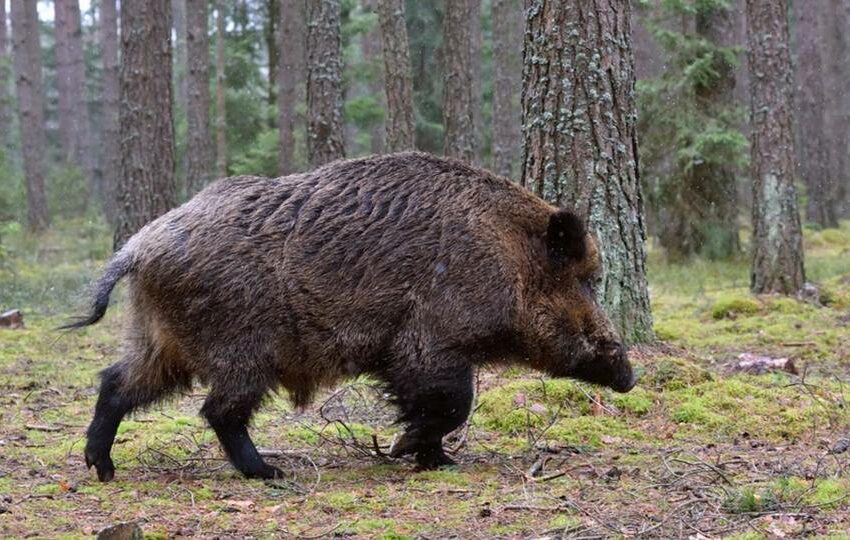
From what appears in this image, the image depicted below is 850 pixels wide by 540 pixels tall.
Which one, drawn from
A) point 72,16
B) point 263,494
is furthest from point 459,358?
point 72,16

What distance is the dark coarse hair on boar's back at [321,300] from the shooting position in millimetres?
5980

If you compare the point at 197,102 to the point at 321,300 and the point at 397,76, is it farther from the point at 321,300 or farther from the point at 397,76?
the point at 321,300

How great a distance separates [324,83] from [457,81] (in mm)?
5399

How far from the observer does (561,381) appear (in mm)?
7727

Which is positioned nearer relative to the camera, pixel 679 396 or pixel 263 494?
pixel 263 494

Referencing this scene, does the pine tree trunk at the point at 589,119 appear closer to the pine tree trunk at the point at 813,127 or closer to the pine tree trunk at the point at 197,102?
the pine tree trunk at the point at 197,102

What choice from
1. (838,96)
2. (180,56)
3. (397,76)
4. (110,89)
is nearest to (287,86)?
(397,76)

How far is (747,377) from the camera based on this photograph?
28.2 feet

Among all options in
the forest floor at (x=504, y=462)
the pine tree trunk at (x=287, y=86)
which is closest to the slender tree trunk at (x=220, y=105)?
the pine tree trunk at (x=287, y=86)

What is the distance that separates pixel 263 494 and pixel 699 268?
1425cm

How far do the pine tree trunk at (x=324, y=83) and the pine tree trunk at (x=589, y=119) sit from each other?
6.32m

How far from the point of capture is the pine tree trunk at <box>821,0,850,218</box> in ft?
105

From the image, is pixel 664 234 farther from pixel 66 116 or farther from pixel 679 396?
pixel 66 116

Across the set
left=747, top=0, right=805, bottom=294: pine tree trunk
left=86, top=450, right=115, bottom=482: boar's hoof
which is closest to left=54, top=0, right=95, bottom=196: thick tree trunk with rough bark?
left=747, top=0, right=805, bottom=294: pine tree trunk
